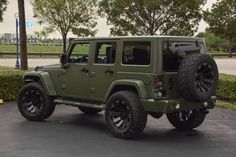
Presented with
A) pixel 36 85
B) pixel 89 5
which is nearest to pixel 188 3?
pixel 89 5

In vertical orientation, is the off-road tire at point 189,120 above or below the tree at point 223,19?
below

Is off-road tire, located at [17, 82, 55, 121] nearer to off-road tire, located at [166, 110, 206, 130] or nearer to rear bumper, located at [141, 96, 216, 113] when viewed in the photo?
off-road tire, located at [166, 110, 206, 130]

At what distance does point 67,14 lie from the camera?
1629 inches

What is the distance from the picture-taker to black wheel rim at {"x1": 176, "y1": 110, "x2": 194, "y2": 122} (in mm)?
9641

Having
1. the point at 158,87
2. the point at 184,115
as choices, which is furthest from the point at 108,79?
the point at 184,115

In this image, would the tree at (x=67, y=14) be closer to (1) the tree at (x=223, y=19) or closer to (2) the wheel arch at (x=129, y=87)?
(1) the tree at (x=223, y=19)

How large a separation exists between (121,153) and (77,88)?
256 centimetres

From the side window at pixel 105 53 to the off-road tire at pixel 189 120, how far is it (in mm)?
1543

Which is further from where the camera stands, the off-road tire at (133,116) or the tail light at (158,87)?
the off-road tire at (133,116)

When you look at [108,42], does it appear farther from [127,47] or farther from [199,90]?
[199,90]

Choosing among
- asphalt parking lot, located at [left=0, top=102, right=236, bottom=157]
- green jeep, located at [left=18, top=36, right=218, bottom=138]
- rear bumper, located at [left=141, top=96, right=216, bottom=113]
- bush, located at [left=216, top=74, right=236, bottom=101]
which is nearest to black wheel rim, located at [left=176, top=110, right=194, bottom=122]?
green jeep, located at [left=18, top=36, right=218, bottom=138]

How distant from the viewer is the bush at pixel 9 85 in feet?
44.3

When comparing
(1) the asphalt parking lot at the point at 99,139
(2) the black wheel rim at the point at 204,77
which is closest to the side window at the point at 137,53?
(2) the black wheel rim at the point at 204,77

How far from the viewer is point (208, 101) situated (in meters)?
8.88
